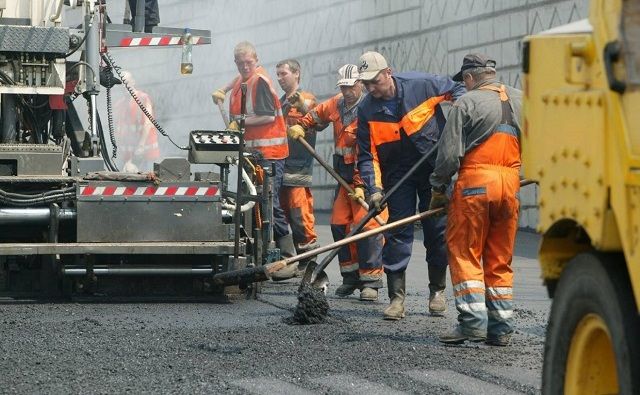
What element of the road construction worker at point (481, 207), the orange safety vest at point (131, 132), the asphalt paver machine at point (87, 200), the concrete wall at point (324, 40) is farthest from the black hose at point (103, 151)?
the concrete wall at point (324, 40)

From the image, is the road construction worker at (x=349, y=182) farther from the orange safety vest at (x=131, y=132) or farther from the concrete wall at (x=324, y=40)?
the orange safety vest at (x=131, y=132)

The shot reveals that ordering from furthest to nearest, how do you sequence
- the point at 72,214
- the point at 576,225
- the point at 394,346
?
the point at 72,214 → the point at 394,346 → the point at 576,225

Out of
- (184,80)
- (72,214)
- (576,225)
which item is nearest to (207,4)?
(184,80)

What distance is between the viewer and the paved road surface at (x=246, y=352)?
620cm

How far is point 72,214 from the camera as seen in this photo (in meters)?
9.25

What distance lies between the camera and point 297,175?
39.2 feet

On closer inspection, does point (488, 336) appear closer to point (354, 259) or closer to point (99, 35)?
point (354, 259)

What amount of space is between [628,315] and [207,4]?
1706cm

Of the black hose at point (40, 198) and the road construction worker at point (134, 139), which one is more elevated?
the road construction worker at point (134, 139)

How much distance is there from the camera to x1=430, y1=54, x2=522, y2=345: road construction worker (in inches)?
294

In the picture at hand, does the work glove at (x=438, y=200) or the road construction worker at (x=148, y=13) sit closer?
the work glove at (x=438, y=200)

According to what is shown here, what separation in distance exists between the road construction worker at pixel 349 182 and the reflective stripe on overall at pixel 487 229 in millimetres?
2251

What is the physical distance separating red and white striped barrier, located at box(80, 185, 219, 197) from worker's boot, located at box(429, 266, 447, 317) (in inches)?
59.9

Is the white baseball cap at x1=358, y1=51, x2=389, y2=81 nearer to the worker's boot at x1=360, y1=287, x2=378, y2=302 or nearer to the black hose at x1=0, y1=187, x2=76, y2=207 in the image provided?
the worker's boot at x1=360, y1=287, x2=378, y2=302
